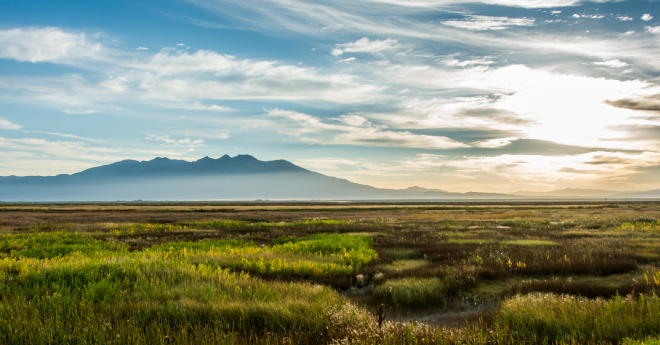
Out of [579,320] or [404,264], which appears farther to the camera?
[404,264]

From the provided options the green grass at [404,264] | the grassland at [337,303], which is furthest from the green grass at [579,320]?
the green grass at [404,264]

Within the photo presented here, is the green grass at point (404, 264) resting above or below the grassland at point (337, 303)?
below

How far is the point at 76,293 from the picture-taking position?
6703mm

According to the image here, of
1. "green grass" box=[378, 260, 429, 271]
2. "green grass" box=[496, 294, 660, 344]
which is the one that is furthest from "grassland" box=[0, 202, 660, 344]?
"green grass" box=[378, 260, 429, 271]

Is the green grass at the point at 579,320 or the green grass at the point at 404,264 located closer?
the green grass at the point at 579,320

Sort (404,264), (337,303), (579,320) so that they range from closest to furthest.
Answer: (579,320) < (337,303) < (404,264)

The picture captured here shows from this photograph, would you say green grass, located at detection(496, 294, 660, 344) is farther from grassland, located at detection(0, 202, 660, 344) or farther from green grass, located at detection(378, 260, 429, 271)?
green grass, located at detection(378, 260, 429, 271)

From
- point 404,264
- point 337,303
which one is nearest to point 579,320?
point 337,303

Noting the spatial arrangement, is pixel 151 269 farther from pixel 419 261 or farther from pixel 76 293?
pixel 419 261

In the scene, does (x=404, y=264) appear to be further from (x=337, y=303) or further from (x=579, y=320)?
(x=579, y=320)

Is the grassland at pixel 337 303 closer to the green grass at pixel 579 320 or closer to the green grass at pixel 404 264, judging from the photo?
the green grass at pixel 579 320

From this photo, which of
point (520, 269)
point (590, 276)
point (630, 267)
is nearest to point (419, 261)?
point (520, 269)

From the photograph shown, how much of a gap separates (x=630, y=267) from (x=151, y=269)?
14.1 meters

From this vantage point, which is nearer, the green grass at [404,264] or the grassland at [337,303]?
the grassland at [337,303]
